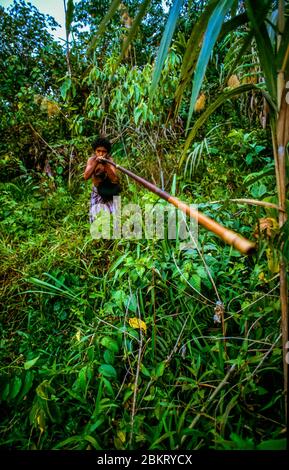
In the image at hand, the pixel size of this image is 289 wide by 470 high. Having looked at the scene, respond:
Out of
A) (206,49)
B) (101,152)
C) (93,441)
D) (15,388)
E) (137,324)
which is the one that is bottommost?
(93,441)

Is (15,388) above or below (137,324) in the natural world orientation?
below

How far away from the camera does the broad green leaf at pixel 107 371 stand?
1.19 m

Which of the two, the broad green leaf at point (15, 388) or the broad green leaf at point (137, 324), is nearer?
the broad green leaf at point (15, 388)

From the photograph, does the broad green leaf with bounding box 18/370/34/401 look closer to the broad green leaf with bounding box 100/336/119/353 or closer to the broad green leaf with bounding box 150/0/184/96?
the broad green leaf with bounding box 100/336/119/353

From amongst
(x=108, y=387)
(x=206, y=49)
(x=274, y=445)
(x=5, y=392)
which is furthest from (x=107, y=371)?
(x=206, y=49)

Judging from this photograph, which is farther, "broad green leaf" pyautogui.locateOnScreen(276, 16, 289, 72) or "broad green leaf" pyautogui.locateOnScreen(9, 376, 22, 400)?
"broad green leaf" pyautogui.locateOnScreen(9, 376, 22, 400)

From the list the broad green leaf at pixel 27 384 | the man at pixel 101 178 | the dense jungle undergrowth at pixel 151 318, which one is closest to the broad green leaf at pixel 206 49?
the dense jungle undergrowth at pixel 151 318

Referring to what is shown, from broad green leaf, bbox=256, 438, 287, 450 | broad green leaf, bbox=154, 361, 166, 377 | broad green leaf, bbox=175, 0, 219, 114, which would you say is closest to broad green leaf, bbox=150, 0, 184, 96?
broad green leaf, bbox=175, 0, 219, 114

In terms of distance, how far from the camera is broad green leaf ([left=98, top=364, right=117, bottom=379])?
119 cm

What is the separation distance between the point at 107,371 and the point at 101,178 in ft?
5.77

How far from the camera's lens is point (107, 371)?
47.0 inches

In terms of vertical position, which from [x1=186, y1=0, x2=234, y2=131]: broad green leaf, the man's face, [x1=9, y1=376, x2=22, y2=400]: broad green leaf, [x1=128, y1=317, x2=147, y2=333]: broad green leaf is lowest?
[x1=9, y1=376, x2=22, y2=400]: broad green leaf

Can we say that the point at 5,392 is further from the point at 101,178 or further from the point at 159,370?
the point at 101,178

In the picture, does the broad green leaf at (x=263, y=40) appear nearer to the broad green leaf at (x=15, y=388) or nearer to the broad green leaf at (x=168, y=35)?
the broad green leaf at (x=168, y=35)
